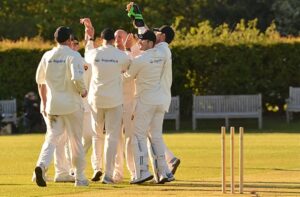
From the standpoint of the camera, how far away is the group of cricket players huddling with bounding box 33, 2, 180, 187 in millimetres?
17125

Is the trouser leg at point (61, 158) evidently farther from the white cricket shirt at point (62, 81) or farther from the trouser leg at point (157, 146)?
the trouser leg at point (157, 146)

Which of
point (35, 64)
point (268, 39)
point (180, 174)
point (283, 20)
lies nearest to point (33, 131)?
point (35, 64)

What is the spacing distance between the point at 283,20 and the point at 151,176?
37.3 meters

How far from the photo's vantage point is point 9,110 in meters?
36.4

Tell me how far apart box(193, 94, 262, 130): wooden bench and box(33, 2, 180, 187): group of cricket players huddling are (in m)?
17.2

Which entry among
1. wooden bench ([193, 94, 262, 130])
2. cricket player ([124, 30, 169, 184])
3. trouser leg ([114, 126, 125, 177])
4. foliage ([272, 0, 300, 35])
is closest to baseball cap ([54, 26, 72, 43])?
cricket player ([124, 30, 169, 184])

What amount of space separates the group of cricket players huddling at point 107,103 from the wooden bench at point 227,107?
17183 millimetres

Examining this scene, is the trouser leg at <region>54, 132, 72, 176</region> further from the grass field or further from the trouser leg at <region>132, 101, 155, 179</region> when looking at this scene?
the trouser leg at <region>132, 101, 155, 179</region>

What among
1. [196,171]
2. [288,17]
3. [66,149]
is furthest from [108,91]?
[288,17]

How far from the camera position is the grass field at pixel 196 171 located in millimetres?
16281

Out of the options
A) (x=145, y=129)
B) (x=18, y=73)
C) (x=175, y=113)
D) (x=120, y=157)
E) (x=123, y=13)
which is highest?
(x=123, y=13)

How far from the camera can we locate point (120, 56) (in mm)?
17609

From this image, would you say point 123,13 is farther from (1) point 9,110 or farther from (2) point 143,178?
(2) point 143,178

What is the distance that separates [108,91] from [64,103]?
2.77ft
